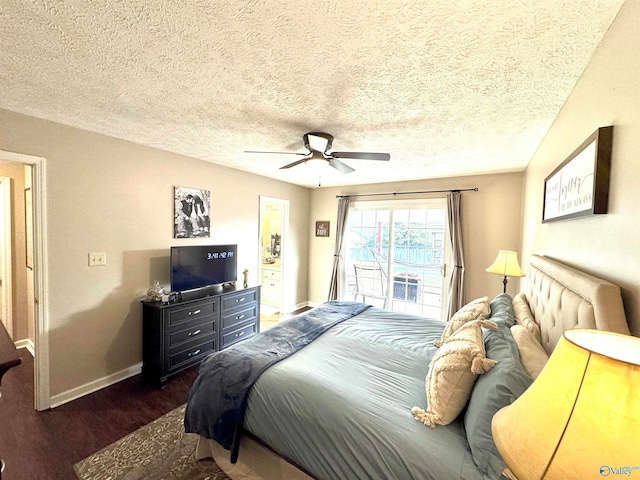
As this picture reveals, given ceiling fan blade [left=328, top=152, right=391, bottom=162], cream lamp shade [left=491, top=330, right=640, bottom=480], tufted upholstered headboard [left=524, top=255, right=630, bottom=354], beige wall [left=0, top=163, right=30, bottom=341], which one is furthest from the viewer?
beige wall [left=0, top=163, right=30, bottom=341]

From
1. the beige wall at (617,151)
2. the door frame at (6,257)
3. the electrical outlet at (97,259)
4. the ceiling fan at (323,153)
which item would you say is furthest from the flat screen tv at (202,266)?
the beige wall at (617,151)

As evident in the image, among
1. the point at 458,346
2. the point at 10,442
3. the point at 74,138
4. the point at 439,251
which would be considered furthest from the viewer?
the point at 439,251

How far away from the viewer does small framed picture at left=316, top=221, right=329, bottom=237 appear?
5207 mm

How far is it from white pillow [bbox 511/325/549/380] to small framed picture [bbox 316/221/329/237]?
12.7ft

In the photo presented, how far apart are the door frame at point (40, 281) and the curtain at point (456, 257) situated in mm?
4610

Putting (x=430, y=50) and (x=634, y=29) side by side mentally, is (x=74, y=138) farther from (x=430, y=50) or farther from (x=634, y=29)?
(x=634, y=29)

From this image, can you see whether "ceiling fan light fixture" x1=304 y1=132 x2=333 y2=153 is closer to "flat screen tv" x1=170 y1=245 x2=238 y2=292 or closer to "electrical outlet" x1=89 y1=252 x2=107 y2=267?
"flat screen tv" x1=170 y1=245 x2=238 y2=292

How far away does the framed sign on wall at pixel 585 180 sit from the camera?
1.04 m

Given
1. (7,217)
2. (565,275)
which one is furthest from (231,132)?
(7,217)

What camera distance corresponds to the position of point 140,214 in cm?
286

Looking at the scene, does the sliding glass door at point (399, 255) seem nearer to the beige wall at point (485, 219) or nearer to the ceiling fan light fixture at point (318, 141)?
the beige wall at point (485, 219)

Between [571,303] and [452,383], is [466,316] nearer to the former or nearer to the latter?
[452,383]

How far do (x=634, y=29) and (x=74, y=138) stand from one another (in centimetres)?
362

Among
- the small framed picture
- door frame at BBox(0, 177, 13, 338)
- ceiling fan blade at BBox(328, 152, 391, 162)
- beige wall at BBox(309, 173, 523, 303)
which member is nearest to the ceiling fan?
ceiling fan blade at BBox(328, 152, 391, 162)
